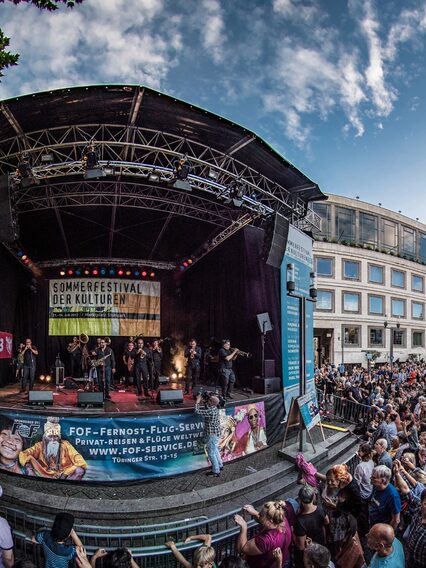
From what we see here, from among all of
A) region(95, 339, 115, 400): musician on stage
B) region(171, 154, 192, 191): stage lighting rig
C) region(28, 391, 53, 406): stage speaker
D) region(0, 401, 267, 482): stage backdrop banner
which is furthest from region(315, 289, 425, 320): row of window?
region(28, 391, 53, 406): stage speaker

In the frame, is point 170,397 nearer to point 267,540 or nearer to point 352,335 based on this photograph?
point 267,540

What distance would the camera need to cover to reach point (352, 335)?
28.5 m

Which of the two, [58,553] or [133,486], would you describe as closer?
[58,553]

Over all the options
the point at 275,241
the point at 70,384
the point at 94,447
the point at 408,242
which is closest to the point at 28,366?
the point at 70,384

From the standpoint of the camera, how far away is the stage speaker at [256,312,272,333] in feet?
33.7

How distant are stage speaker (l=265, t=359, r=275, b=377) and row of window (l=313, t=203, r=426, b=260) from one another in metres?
18.5

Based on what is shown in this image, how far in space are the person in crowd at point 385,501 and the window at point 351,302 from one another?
25.6 meters

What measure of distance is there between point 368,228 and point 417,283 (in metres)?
8.85

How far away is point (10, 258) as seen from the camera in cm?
1228

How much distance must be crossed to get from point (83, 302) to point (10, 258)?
9.85ft

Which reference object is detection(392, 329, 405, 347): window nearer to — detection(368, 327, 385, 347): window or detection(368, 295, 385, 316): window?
detection(368, 327, 385, 347): window

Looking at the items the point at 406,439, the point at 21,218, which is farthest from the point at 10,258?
the point at 406,439

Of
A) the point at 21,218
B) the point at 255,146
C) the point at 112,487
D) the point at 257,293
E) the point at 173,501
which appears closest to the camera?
the point at 173,501

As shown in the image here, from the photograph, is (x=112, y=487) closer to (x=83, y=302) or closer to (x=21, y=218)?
(x=83, y=302)
